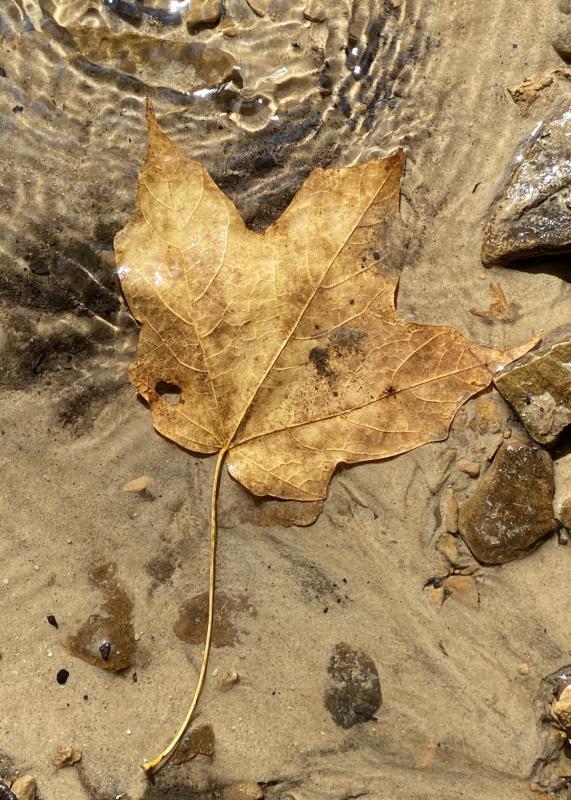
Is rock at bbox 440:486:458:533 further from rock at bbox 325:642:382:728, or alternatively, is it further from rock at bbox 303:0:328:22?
rock at bbox 303:0:328:22

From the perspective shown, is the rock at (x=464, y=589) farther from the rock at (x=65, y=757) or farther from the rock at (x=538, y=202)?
the rock at (x=65, y=757)

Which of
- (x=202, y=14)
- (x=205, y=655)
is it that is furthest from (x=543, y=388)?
(x=202, y=14)

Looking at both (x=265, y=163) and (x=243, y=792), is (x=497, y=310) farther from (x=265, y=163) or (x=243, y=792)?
(x=243, y=792)

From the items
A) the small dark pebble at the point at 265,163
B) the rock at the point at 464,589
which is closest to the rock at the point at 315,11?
the small dark pebble at the point at 265,163

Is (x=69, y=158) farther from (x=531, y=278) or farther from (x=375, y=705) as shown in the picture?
(x=375, y=705)

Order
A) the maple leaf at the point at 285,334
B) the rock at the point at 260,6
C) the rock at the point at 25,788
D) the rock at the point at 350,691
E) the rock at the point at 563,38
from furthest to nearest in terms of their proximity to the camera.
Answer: the rock at the point at 260,6, the rock at the point at 563,38, the rock at the point at 350,691, the rock at the point at 25,788, the maple leaf at the point at 285,334

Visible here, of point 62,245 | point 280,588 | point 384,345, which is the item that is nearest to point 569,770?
point 280,588
